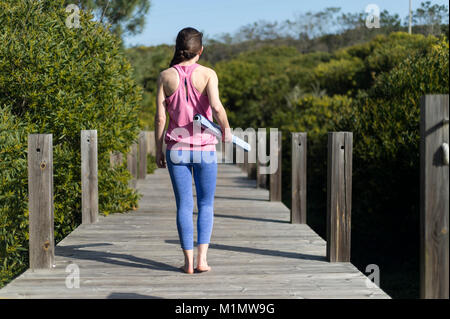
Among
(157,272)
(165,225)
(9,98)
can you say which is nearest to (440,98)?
(157,272)

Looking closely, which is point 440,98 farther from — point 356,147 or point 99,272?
point 356,147

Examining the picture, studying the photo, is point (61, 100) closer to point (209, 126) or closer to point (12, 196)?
point (12, 196)

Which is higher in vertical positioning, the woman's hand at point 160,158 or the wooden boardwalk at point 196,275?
the woman's hand at point 160,158

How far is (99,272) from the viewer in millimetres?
4453

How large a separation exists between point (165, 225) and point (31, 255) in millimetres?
2475

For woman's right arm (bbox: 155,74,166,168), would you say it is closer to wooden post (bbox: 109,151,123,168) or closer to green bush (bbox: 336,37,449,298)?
wooden post (bbox: 109,151,123,168)

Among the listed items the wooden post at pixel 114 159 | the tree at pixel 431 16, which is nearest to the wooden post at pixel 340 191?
the wooden post at pixel 114 159

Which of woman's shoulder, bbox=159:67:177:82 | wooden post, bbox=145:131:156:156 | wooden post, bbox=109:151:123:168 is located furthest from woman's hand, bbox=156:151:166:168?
wooden post, bbox=145:131:156:156

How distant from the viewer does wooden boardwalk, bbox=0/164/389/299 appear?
155 inches

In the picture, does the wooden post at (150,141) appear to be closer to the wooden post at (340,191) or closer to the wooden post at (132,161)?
the wooden post at (132,161)

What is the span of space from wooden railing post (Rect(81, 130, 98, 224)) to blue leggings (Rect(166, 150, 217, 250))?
93.6 inches

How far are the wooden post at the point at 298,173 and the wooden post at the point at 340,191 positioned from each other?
5.42 feet

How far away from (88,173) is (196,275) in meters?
2.66

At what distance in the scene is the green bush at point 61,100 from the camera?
641cm
